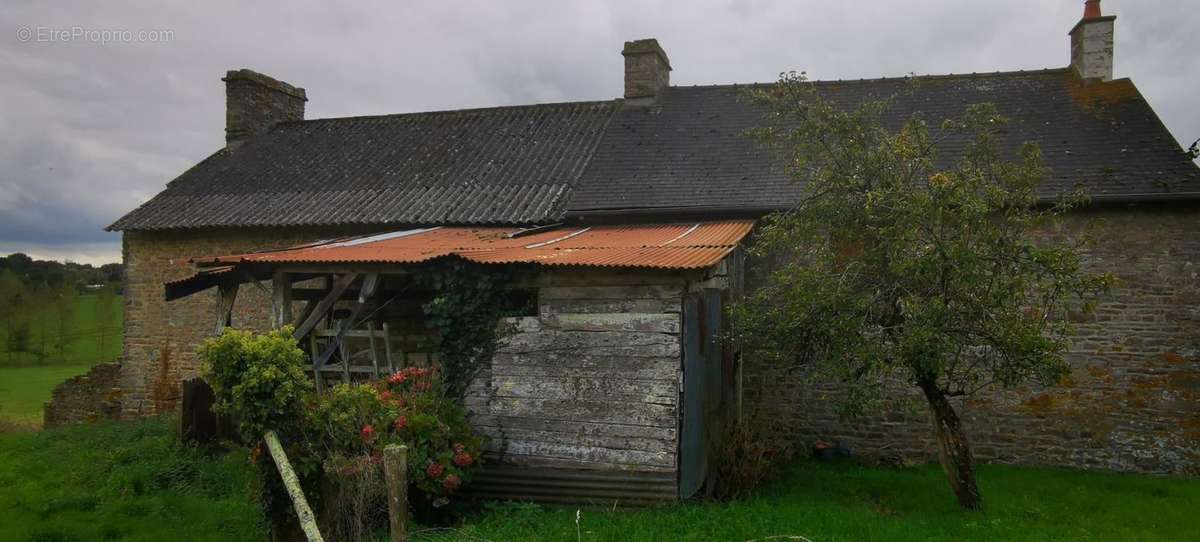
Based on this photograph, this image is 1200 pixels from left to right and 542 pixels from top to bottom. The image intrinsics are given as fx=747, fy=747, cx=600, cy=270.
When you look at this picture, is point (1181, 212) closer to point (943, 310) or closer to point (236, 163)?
point (943, 310)

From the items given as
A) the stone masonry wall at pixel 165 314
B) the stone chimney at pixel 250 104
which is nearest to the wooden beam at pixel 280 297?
the stone masonry wall at pixel 165 314

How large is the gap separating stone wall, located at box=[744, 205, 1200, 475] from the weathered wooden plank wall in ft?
13.2

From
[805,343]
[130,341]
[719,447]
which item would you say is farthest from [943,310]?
[130,341]

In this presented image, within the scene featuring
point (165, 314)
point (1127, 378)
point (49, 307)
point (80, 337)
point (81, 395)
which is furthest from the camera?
point (80, 337)

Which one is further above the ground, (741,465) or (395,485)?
(395,485)

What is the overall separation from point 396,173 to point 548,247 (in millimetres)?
6278

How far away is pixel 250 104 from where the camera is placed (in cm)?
1741

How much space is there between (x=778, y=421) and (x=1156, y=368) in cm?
483

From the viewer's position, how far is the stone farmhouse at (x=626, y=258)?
7.49m

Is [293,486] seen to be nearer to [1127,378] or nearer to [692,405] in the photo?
[692,405]

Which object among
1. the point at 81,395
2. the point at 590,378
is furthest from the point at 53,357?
the point at 590,378

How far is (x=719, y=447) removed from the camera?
847 centimetres

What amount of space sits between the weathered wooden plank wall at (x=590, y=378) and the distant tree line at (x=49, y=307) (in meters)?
24.4

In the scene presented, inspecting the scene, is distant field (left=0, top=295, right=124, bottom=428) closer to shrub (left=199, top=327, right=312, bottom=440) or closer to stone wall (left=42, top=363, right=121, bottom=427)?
stone wall (left=42, top=363, right=121, bottom=427)
